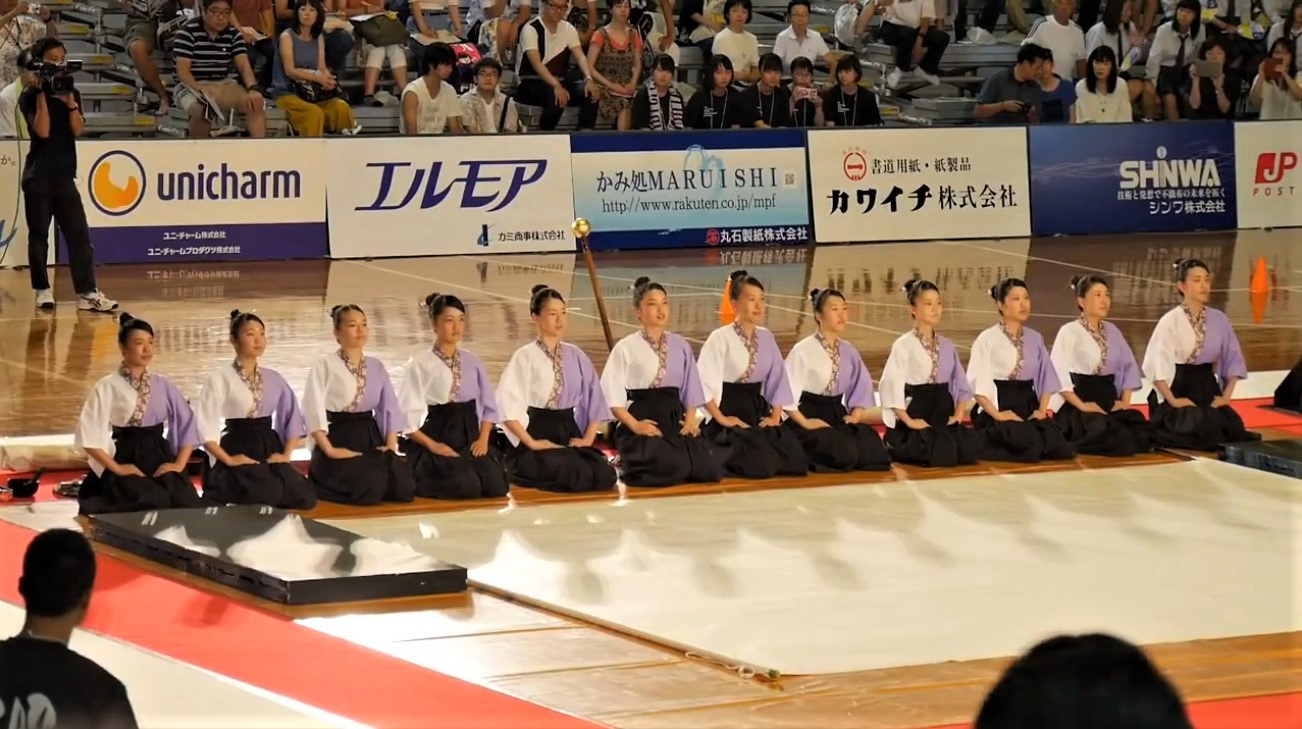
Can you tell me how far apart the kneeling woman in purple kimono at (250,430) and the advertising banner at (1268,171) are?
13039 millimetres

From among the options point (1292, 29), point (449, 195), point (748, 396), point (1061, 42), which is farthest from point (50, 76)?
point (1292, 29)

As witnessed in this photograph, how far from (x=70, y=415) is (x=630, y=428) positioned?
9.72 feet

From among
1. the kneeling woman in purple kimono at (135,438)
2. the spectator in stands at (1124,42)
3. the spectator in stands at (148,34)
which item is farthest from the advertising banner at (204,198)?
the spectator in stands at (1124,42)

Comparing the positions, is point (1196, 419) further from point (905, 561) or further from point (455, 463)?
point (455, 463)

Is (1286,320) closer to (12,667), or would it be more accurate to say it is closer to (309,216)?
(309,216)

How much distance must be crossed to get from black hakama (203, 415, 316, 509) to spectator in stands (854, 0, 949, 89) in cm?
1241

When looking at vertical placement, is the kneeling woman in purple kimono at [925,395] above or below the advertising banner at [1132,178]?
below

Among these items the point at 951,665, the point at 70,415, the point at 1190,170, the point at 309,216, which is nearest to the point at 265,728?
the point at 951,665

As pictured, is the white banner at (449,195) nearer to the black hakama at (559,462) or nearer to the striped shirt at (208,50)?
the striped shirt at (208,50)

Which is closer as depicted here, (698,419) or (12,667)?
(12,667)

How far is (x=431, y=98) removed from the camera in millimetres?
16234

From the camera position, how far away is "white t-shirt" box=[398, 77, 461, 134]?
1617 cm

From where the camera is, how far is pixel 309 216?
15.7 meters

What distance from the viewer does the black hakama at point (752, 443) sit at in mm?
8695
